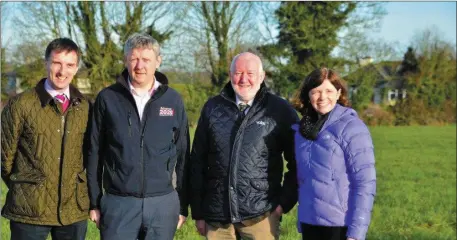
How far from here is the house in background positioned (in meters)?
35.3

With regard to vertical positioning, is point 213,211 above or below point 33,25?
below

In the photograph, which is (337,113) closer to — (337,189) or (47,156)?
(337,189)

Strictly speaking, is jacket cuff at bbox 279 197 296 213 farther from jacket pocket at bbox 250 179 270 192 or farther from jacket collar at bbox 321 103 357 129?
jacket collar at bbox 321 103 357 129

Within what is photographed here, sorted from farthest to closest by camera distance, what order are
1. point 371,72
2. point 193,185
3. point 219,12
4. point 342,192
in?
point 371,72 → point 219,12 → point 193,185 → point 342,192

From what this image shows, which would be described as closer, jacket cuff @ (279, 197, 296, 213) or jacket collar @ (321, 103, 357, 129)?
jacket collar @ (321, 103, 357, 129)

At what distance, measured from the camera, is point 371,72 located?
35.8 meters

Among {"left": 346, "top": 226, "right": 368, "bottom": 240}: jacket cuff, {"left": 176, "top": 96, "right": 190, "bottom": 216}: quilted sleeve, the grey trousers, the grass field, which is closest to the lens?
{"left": 346, "top": 226, "right": 368, "bottom": 240}: jacket cuff

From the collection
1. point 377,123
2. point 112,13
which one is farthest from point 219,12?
point 377,123

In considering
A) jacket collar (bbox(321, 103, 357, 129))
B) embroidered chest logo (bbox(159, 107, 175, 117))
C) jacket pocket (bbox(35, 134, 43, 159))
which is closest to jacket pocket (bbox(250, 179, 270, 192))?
jacket collar (bbox(321, 103, 357, 129))

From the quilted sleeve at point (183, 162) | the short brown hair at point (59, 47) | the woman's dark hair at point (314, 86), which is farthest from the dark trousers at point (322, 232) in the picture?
the short brown hair at point (59, 47)

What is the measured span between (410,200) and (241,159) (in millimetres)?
7315

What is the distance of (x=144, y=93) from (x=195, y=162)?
70 cm

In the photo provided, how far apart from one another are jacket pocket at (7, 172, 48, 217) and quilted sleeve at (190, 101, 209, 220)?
3.67ft

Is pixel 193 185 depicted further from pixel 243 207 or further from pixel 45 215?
pixel 45 215
